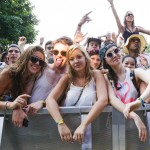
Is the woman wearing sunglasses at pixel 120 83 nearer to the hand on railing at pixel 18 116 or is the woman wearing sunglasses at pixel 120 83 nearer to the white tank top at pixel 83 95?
the white tank top at pixel 83 95

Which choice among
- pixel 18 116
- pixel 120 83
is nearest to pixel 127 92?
pixel 120 83

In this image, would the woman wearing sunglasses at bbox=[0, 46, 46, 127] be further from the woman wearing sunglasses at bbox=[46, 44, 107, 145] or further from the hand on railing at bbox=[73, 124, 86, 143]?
the hand on railing at bbox=[73, 124, 86, 143]

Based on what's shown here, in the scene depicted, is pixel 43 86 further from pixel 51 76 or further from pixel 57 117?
pixel 57 117

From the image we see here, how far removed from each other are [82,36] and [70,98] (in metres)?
2.11

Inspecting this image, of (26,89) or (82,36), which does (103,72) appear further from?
(82,36)

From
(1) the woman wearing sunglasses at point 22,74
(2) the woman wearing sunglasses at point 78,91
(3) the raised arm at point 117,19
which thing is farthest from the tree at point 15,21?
(2) the woman wearing sunglasses at point 78,91

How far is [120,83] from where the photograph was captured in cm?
304

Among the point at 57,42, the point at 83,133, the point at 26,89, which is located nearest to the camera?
the point at 83,133

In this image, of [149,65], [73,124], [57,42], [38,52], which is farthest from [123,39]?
[73,124]

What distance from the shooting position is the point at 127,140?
232 cm

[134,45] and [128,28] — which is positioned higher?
[128,28]

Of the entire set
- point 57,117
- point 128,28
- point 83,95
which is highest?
point 128,28

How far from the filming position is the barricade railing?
7.60 feet

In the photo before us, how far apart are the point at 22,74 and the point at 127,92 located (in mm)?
1071
